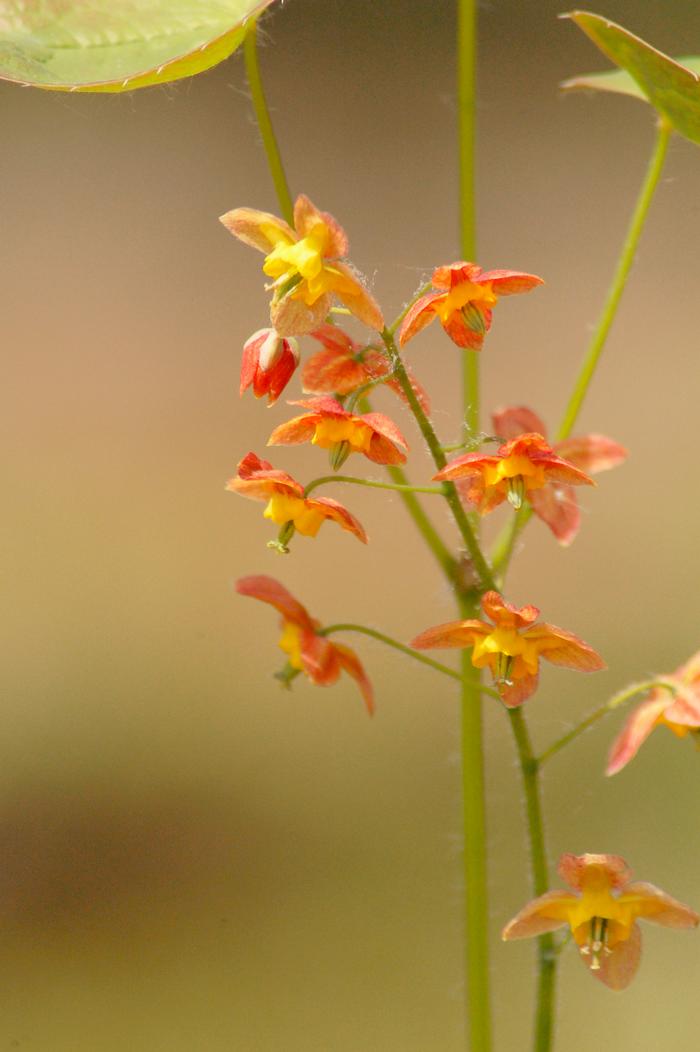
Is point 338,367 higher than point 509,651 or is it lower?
higher

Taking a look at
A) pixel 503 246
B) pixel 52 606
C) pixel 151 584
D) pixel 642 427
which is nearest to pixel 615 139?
pixel 503 246

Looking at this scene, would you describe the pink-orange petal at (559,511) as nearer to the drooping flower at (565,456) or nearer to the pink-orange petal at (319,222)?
the drooping flower at (565,456)

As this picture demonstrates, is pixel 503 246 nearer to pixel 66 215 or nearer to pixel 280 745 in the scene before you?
pixel 66 215

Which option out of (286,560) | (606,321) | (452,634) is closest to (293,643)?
(452,634)

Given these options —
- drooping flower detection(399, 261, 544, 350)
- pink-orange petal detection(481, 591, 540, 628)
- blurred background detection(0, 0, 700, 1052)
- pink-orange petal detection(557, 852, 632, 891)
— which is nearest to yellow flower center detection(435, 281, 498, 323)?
drooping flower detection(399, 261, 544, 350)

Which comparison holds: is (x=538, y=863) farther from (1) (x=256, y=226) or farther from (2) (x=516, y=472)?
(1) (x=256, y=226)

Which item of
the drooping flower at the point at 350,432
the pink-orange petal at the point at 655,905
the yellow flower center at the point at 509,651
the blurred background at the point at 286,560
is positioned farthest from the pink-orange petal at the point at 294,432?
the blurred background at the point at 286,560
